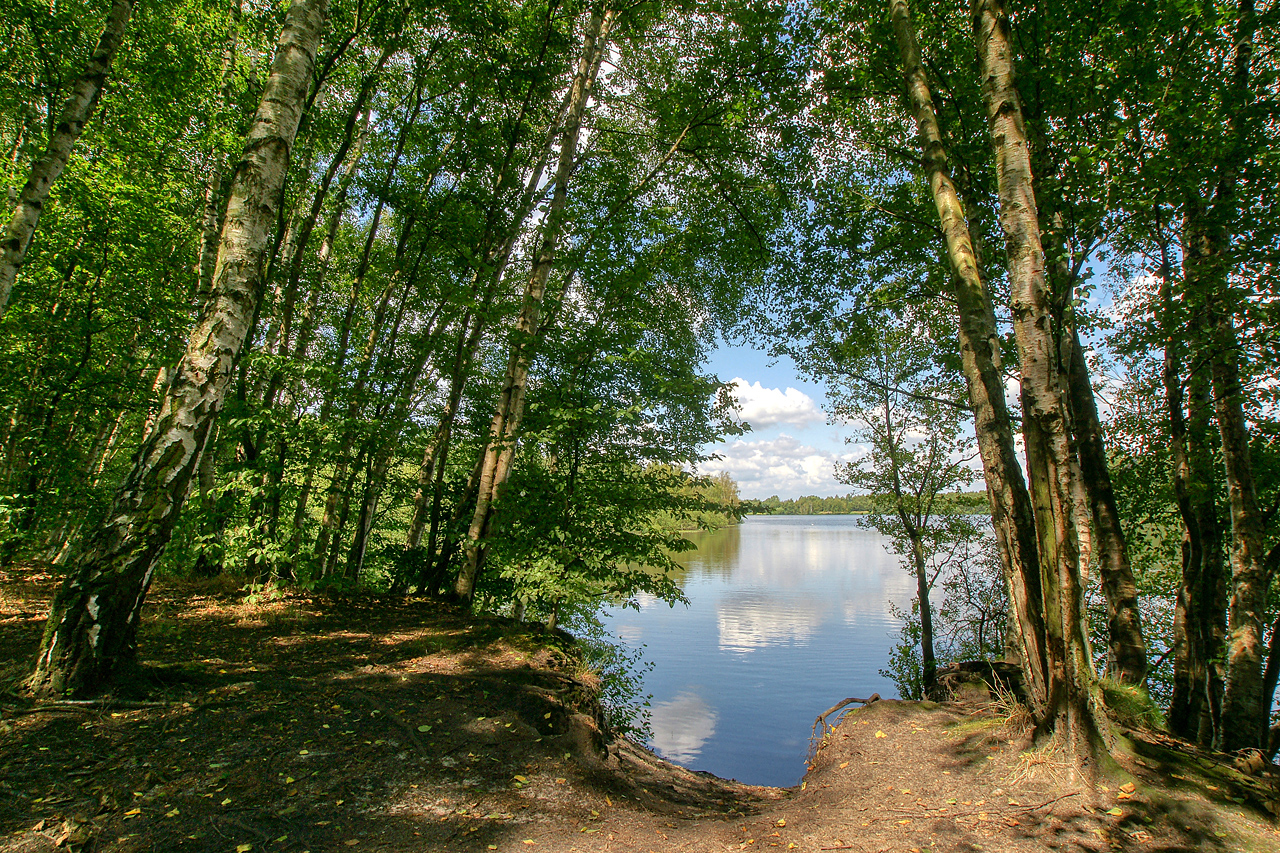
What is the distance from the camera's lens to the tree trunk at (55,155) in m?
4.35

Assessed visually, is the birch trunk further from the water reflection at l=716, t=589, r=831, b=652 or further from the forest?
the water reflection at l=716, t=589, r=831, b=652

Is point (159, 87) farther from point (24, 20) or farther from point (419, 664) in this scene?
point (419, 664)

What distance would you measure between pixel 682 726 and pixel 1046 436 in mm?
11141

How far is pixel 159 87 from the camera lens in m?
7.97

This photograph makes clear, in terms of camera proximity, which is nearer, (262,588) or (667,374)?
(262,588)

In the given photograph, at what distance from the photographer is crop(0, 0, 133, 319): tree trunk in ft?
14.3

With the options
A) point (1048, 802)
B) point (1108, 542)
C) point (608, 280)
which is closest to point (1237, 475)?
point (1108, 542)

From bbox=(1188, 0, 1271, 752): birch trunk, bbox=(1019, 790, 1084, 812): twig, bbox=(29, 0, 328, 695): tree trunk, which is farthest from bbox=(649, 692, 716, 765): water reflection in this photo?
bbox=(29, 0, 328, 695): tree trunk

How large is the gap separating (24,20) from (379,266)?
5.51 meters

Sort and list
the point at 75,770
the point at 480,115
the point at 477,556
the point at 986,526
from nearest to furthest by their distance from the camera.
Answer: the point at 75,770, the point at 477,556, the point at 480,115, the point at 986,526

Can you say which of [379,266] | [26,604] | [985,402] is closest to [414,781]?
[985,402]

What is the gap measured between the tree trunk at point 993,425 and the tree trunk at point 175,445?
18.5ft

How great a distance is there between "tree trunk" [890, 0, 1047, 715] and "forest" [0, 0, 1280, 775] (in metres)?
0.03

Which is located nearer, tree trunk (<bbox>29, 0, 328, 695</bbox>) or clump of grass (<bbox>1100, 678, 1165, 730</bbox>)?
tree trunk (<bbox>29, 0, 328, 695</bbox>)
